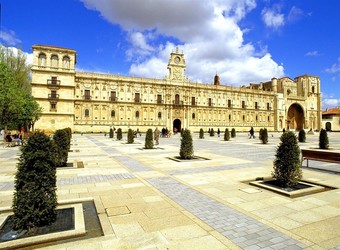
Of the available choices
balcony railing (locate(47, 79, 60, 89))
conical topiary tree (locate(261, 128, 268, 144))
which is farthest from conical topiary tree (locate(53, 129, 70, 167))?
balcony railing (locate(47, 79, 60, 89))

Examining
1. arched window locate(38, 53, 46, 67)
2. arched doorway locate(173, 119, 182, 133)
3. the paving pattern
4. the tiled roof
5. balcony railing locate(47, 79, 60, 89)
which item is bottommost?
the paving pattern

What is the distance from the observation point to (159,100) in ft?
164

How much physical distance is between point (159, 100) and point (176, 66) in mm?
8374

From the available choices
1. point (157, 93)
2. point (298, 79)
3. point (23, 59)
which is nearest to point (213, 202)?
point (23, 59)

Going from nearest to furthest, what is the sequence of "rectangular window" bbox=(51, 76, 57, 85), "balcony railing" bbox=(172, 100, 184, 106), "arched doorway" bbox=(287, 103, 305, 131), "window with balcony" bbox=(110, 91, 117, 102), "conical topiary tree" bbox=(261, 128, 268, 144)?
1. "conical topiary tree" bbox=(261, 128, 268, 144)
2. "rectangular window" bbox=(51, 76, 57, 85)
3. "window with balcony" bbox=(110, 91, 117, 102)
4. "balcony railing" bbox=(172, 100, 184, 106)
5. "arched doorway" bbox=(287, 103, 305, 131)

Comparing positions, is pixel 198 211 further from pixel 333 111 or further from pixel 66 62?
pixel 333 111

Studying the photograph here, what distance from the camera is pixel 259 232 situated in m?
3.96

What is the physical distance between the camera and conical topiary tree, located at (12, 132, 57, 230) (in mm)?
3926

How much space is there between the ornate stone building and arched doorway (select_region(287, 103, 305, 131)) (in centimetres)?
25

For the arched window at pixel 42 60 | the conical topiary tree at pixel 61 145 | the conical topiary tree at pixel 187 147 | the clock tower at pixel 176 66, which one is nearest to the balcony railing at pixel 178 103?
the clock tower at pixel 176 66

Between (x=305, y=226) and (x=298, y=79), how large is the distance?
73.0 meters

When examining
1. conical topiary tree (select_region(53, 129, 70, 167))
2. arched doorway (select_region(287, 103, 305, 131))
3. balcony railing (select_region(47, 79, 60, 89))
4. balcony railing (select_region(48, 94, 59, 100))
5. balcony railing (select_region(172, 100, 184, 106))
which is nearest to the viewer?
conical topiary tree (select_region(53, 129, 70, 167))

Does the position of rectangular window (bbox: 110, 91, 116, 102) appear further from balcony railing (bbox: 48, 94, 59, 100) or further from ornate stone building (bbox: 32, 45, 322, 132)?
balcony railing (bbox: 48, 94, 59, 100)

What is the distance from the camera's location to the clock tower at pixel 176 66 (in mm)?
50469
